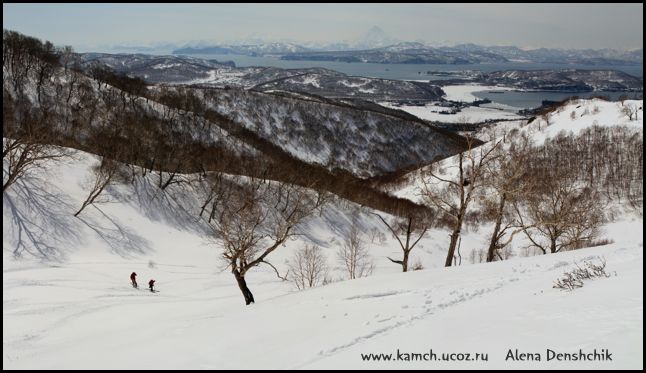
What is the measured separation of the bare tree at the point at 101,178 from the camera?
42.3 meters

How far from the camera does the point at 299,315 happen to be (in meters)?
15.3

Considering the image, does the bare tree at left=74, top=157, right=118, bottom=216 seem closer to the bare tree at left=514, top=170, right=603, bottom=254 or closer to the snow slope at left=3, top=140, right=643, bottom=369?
the snow slope at left=3, top=140, right=643, bottom=369

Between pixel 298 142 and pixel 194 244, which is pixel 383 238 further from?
pixel 298 142

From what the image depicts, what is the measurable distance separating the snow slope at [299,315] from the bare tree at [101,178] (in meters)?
6.23

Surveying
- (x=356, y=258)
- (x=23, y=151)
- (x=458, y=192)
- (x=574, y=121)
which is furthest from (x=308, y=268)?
(x=574, y=121)

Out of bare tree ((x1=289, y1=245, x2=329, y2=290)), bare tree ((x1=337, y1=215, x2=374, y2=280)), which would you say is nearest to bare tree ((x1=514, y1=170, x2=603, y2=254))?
bare tree ((x1=337, y1=215, x2=374, y2=280))

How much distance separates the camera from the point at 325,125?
15412cm

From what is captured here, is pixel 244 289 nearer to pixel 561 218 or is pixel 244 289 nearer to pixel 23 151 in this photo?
pixel 561 218

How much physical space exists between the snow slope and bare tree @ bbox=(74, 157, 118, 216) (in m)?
6.23

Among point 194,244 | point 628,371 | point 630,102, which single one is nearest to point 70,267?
point 194,244

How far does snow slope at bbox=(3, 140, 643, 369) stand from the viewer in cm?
1000

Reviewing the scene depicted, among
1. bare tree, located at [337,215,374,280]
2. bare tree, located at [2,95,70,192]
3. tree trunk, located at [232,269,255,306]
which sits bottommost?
bare tree, located at [337,215,374,280]

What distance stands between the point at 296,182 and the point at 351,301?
2017 inches

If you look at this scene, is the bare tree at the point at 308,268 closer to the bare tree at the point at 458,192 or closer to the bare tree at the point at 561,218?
the bare tree at the point at 458,192
